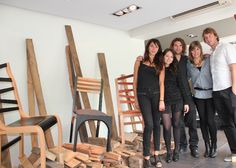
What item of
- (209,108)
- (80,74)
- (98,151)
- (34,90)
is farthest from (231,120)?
(34,90)

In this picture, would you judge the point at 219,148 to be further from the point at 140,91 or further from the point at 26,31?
the point at 26,31

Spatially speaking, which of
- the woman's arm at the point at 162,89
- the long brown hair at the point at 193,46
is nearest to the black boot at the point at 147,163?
the woman's arm at the point at 162,89

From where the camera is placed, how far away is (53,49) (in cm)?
321

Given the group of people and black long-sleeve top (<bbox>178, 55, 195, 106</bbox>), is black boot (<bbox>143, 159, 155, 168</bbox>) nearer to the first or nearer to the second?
the group of people

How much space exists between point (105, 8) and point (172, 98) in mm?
1438

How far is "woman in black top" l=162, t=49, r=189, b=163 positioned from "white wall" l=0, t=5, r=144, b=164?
1.40 m

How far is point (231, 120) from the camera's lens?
2502 mm

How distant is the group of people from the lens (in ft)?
7.98

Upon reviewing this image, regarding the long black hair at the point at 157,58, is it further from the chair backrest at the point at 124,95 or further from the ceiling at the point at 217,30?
the ceiling at the point at 217,30

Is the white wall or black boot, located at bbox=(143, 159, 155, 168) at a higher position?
the white wall

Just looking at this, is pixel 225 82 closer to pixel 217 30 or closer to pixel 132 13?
pixel 132 13

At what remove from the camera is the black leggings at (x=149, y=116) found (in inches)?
93.7

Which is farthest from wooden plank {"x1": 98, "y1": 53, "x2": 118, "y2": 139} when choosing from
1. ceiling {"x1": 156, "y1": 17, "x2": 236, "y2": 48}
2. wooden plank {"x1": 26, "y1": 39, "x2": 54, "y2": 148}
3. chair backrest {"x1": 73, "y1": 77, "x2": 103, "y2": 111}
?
ceiling {"x1": 156, "y1": 17, "x2": 236, "y2": 48}

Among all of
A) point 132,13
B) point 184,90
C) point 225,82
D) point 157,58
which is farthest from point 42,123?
point 132,13
